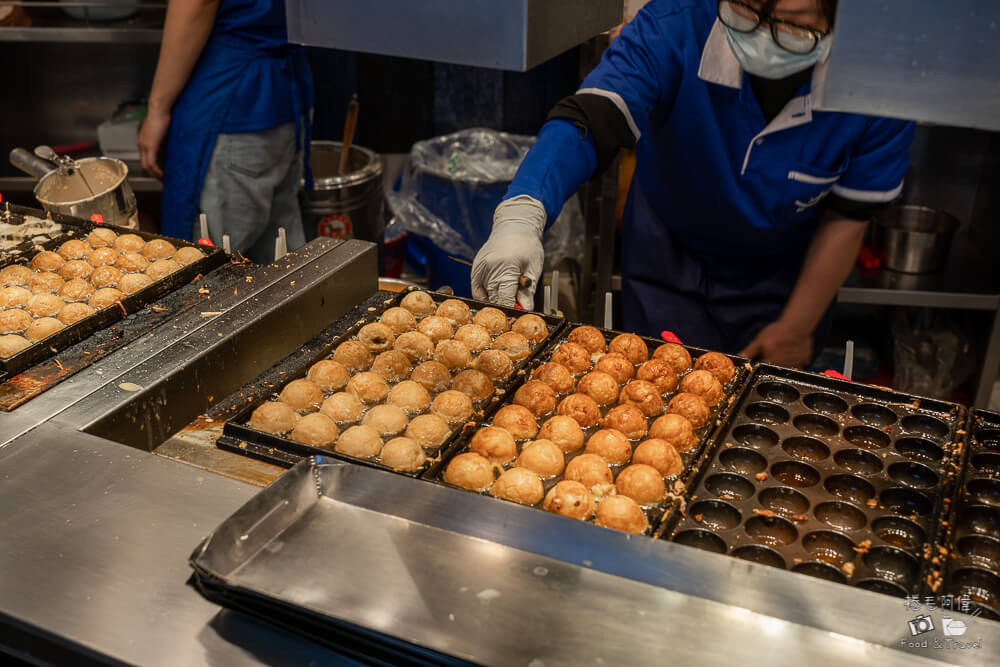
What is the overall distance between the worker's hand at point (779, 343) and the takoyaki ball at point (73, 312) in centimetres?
190

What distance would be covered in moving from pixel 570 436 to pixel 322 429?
1.52ft

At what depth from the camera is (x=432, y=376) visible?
5.80 ft

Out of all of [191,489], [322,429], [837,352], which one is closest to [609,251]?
[837,352]

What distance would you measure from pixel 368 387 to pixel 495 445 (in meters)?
0.34

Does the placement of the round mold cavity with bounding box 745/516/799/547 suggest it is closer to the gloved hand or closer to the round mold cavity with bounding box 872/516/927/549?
the round mold cavity with bounding box 872/516/927/549

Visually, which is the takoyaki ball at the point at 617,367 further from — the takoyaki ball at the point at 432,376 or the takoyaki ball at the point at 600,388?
the takoyaki ball at the point at 432,376

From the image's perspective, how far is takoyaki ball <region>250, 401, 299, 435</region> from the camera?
1.57 meters

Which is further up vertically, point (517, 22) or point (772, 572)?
point (517, 22)

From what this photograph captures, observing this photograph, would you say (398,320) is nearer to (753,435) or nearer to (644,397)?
(644,397)

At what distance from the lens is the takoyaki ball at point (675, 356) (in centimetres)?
181

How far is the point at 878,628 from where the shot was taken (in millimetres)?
1013

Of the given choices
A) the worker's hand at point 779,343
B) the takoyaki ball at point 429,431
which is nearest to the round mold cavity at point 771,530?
the takoyaki ball at point 429,431

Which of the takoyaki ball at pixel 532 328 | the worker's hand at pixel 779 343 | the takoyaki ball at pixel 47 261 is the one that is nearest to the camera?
the takoyaki ball at pixel 532 328

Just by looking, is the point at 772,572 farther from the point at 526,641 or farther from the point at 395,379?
the point at 395,379
